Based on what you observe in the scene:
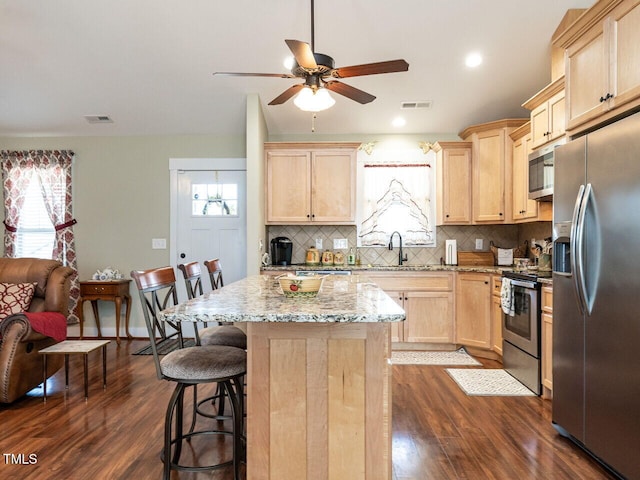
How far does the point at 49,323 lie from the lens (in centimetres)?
318

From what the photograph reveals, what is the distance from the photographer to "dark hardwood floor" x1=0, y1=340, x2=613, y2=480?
2109mm

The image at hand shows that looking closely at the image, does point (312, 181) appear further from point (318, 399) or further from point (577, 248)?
point (318, 399)

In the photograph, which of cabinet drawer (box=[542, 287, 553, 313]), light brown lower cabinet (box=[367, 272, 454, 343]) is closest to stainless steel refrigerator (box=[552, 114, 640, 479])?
cabinet drawer (box=[542, 287, 553, 313])

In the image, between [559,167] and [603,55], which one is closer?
[603,55]

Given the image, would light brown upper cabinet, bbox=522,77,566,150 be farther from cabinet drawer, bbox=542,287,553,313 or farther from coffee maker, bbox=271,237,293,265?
coffee maker, bbox=271,237,293,265

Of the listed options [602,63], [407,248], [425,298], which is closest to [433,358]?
[425,298]

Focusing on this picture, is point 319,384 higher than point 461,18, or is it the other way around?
point 461,18

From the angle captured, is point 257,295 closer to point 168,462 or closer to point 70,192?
point 168,462

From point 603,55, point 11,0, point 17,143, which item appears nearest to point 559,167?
point 603,55

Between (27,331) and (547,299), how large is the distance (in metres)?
3.86

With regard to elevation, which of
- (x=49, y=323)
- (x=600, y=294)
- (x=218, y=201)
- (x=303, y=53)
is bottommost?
(x=49, y=323)

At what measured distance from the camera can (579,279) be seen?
2.20m

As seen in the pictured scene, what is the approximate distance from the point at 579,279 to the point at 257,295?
1698 millimetres

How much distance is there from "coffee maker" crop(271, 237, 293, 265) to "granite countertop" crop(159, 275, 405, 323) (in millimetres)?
2726
